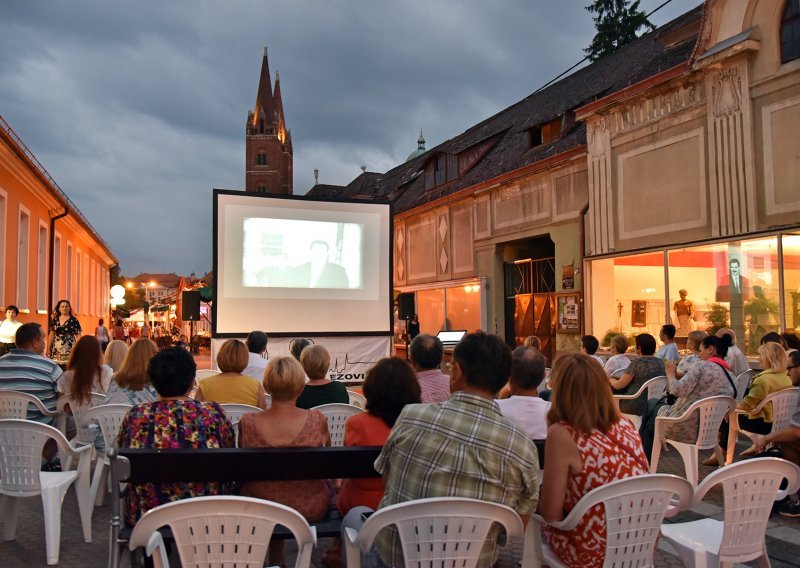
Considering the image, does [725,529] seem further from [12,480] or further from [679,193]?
[679,193]

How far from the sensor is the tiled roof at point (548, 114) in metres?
14.0

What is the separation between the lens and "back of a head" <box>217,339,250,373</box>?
4.65m

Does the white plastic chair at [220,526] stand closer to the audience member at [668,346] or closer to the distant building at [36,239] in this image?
the audience member at [668,346]

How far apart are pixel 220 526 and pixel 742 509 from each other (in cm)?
217

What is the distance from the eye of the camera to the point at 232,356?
4.69m

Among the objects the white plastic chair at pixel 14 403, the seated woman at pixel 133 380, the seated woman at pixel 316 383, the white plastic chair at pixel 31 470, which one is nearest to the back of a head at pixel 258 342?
the seated woman at pixel 316 383

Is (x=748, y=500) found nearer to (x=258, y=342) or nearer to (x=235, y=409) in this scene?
(x=235, y=409)

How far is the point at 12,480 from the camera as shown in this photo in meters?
3.76

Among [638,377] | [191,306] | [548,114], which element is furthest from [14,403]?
[548,114]

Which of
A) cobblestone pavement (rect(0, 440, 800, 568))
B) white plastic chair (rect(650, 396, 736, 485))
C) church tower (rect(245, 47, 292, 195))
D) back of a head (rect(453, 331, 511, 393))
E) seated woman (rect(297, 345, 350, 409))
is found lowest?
cobblestone pavement (rect(0, 440, 800, 568))

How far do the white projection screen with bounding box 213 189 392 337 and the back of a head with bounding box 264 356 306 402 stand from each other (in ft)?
25.0

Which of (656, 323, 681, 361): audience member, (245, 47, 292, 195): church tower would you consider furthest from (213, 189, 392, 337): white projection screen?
(245, 47, 292, 195): church tower

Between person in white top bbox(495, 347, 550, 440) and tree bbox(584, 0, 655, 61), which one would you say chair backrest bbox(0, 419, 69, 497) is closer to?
person in white top bbox(495, 347, 550, 440)

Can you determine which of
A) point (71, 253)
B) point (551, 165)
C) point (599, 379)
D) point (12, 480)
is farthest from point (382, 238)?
point (71, 253)
